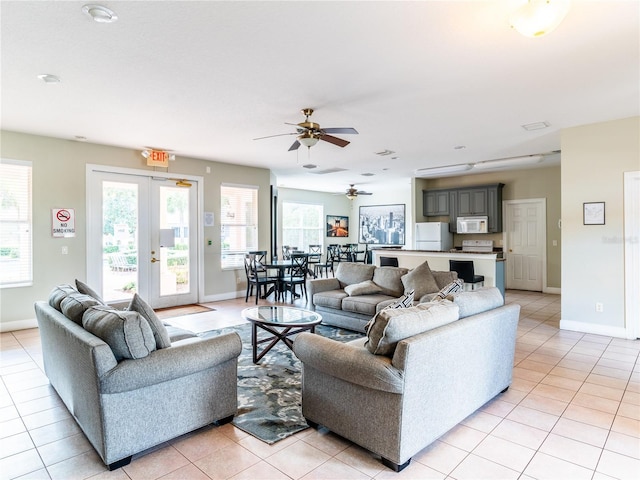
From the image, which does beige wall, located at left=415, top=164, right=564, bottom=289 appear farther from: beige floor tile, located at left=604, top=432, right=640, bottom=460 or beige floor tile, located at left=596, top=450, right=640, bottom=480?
beige floor tile, located at left=596, top=450, right=640, bottom=480

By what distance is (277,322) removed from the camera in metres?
3.49

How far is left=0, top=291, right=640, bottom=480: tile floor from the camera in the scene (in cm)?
207

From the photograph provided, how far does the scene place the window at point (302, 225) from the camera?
11273mm

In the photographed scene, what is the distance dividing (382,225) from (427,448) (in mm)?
9992

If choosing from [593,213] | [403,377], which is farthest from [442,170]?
[403,377]

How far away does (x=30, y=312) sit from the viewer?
516 centimetres

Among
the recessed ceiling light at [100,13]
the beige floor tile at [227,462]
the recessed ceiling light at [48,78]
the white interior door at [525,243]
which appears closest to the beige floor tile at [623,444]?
the beige floor tile at [227,462]

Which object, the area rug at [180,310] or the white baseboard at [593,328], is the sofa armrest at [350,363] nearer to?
the area rug at [180,310]

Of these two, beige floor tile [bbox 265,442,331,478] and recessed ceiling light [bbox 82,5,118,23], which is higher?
recessed ceiling light [bbox 82,5,118,23]

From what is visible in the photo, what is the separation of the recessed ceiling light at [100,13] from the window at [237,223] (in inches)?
192

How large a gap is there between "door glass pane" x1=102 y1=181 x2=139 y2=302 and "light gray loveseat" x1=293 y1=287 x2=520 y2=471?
4593 millimetres

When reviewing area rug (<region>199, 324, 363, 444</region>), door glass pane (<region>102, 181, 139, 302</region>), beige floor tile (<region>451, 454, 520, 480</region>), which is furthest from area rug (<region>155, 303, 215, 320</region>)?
beige floor tile (<region>451, 454, 520, 480</region>)

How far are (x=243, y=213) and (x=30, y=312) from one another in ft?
12.6

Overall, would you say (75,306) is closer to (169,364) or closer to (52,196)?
(169,364)
